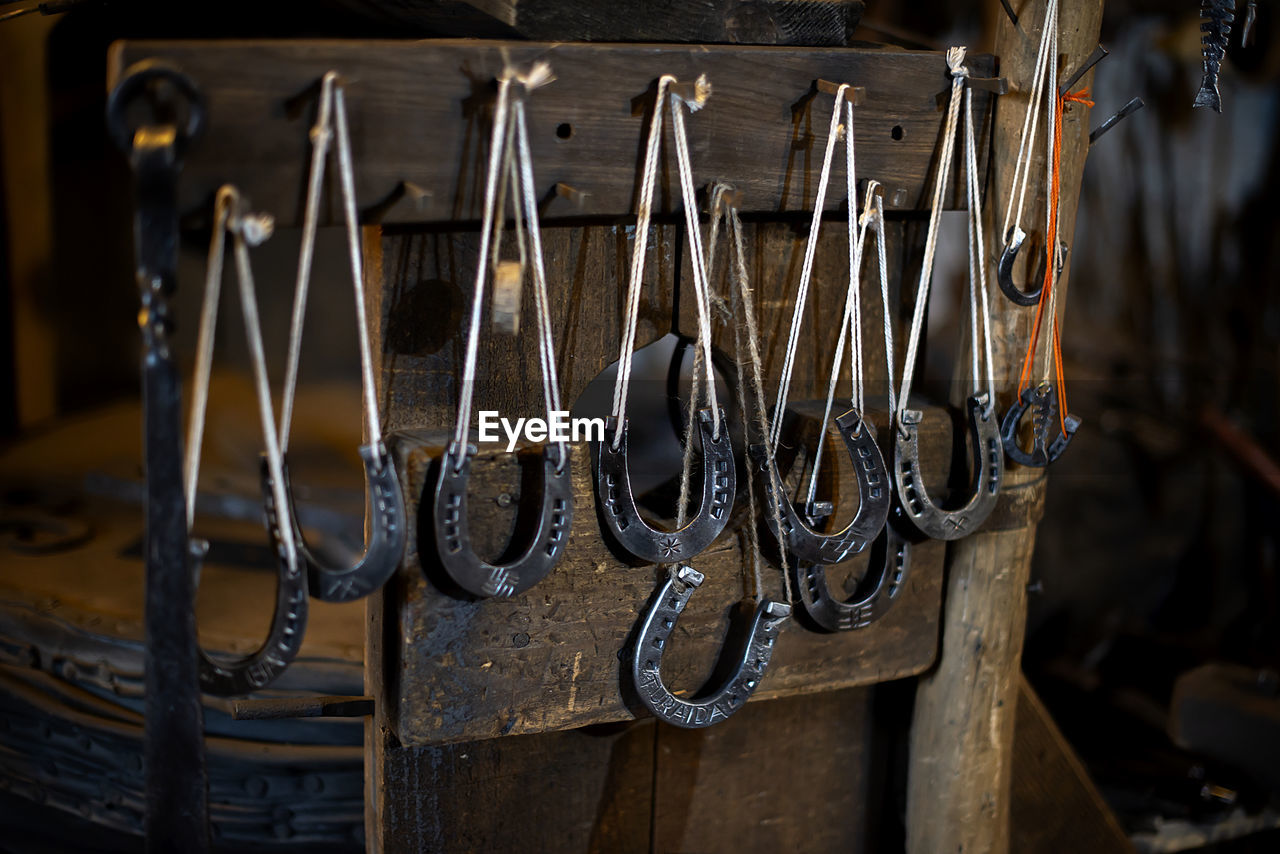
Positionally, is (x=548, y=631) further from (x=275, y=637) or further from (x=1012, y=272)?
(x=1012, y=272)

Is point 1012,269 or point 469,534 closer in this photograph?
point 469,534

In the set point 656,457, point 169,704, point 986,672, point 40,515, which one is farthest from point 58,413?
point 986,672

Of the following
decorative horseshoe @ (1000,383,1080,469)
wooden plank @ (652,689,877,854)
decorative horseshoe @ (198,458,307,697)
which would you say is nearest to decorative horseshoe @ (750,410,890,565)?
decorative horseshoe @ (1000,383,1080,469)

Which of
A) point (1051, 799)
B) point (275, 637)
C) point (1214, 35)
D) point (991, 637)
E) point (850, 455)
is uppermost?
point (1214, 35)

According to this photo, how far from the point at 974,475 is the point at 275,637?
64cm

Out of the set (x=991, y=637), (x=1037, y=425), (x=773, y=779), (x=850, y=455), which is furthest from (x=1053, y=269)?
(x=773, y=779)

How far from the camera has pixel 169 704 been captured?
73 cm

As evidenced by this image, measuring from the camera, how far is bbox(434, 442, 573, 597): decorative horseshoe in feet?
2.66

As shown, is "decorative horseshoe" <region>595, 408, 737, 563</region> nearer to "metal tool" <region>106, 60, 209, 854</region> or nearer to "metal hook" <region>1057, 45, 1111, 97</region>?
"metal tool" <region>106, 60, 209, 854</region>

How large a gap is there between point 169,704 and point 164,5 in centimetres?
70

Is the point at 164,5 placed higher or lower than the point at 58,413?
higher

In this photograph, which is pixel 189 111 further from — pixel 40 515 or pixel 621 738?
pixel 40 515

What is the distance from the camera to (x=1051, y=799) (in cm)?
127

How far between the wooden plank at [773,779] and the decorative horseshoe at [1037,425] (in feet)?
1.12
